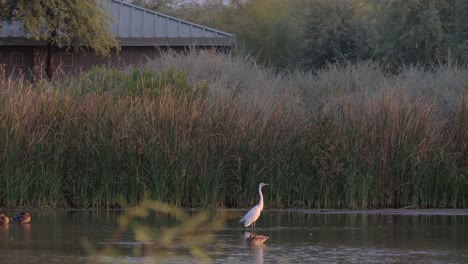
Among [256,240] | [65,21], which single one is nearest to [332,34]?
[65,21]

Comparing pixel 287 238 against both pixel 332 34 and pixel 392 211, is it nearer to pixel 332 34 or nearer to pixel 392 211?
pixel 392 211

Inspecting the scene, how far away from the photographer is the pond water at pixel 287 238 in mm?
13227

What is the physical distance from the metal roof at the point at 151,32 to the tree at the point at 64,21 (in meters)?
1.30

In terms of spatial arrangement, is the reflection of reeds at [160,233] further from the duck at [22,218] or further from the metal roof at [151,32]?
the metal roof at [151,32]

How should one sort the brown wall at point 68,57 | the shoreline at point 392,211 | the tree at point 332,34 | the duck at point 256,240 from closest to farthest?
the duck at point 256,240 → the shoreline at point 392,211 → the brown wall at point 68,57 → the tree at point 332,34

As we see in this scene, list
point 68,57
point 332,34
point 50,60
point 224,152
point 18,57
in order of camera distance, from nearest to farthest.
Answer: point 224,152
point 50,60
point 18,57
point 68,57
point 332,34

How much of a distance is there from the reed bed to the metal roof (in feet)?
54.6

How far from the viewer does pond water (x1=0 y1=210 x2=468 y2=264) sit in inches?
521

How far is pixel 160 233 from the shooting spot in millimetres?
15719

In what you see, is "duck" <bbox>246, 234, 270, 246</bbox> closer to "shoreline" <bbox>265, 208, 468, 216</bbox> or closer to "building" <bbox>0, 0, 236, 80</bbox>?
"shoreline" <bbox>265, 208, 468, 216</bbox>

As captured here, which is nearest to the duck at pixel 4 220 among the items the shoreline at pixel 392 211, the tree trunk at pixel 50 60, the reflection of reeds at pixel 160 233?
the reflection of reeds at pixel 160 233

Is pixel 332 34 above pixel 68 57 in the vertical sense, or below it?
above

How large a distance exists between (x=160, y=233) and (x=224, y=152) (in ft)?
12.9

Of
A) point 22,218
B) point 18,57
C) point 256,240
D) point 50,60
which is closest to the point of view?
point 256,240
